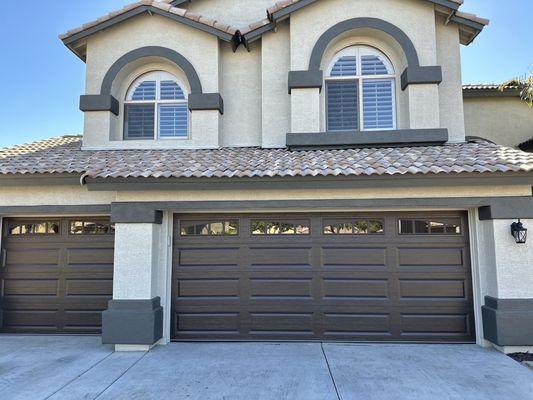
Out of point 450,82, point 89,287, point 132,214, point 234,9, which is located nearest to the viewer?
point 132,214

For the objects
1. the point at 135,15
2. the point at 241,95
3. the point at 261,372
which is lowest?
the point at 261,372

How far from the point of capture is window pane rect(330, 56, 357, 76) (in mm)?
9375

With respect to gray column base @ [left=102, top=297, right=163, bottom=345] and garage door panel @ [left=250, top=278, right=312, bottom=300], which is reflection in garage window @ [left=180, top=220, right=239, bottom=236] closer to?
garage door panel @ [left=250, top=278, right=312, bottom=300]

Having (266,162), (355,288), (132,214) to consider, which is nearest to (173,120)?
(132,214)

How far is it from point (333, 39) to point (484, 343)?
7.24 metres

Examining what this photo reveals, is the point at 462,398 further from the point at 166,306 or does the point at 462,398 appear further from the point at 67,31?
the point at 67,31

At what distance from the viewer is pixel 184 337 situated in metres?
7.73

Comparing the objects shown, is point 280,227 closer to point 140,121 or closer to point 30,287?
point 140,121

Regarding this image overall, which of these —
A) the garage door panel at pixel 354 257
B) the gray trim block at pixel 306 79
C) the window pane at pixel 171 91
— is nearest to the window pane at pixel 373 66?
the gray trim block at pixel 306 79

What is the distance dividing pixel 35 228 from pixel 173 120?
401 centimetres

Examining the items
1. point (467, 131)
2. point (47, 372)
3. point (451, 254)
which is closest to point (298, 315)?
point (451, 254)

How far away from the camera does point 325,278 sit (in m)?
7.68

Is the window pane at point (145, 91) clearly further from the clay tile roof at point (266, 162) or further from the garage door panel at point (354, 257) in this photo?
the garage door panel at point (354, 257)

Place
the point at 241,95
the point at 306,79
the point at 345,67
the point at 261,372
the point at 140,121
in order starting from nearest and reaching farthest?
1. the point at 261,372
2. the point at 306,79
3. the point at 345,67
4. the point at 241,95
5. the point at 140,121
